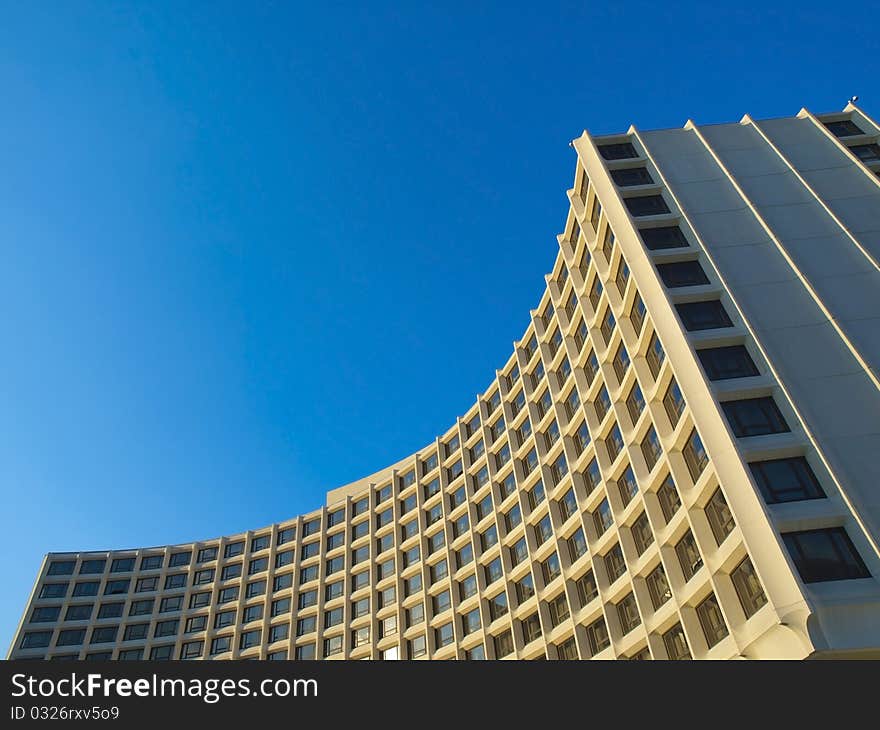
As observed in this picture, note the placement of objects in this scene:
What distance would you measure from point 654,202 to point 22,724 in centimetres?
3491

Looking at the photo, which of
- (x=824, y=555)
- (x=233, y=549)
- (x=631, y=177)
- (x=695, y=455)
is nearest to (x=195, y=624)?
(x=233, y=549)

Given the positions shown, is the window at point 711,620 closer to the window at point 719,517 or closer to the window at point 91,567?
the window at point 719,517

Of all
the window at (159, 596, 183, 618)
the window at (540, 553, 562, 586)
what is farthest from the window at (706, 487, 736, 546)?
the window at (159, 596, 183, 618)

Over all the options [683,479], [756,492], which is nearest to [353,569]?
[683,479]

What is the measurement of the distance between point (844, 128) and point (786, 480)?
2823cm

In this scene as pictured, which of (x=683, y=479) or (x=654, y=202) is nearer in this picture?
(x=683, y=479)

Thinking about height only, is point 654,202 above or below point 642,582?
above

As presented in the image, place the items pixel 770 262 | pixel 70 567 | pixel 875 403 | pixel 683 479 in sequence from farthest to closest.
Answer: pixel 70 567 < pixel 770 262 < pixel 683 479 < pixel 875 403

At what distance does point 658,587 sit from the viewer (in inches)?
1161

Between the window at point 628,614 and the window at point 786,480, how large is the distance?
11.6 m

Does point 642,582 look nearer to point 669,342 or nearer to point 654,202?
point 669,342

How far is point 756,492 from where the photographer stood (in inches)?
853

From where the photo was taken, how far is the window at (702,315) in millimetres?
28362

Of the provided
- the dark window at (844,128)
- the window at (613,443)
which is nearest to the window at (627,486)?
the window at (613,443)
